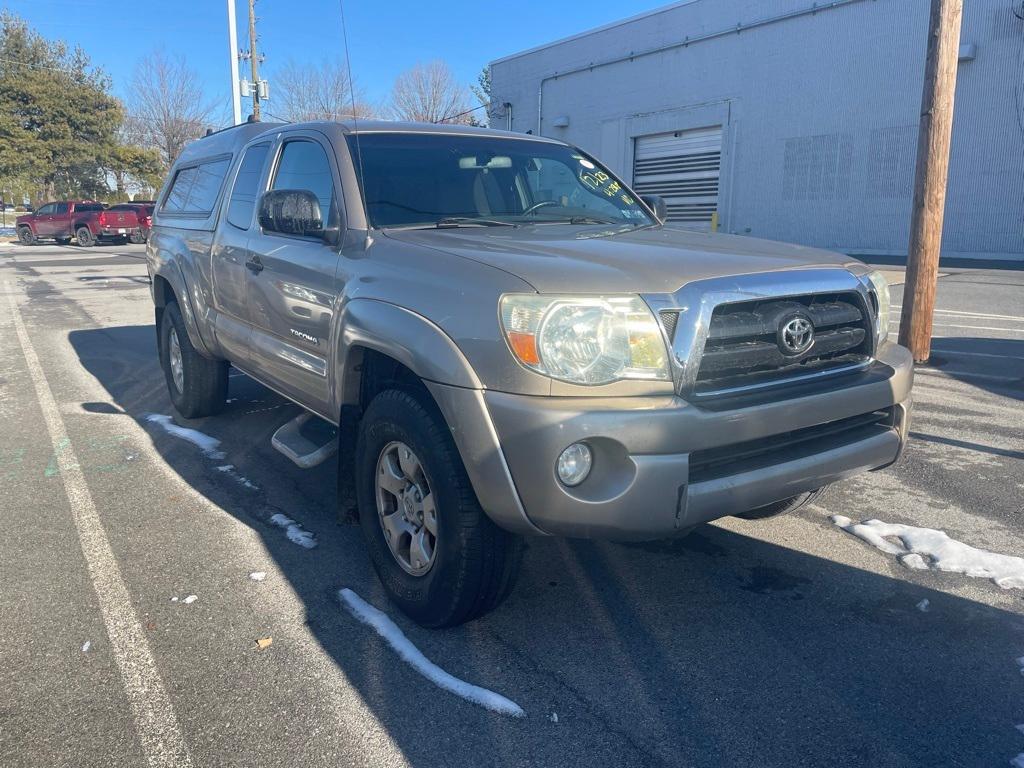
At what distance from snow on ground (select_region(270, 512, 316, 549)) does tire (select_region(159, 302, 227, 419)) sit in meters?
1.92

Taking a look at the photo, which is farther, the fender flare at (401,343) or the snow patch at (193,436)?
the snow patch at (193,436)

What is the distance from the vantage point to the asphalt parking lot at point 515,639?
2463mm

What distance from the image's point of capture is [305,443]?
414cm

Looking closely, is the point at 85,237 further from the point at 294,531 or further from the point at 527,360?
the point at 527,360

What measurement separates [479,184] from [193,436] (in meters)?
2.95

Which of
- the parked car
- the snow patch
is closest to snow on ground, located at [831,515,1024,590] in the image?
the snow patch

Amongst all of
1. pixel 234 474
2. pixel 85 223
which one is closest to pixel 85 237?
pixel 85 223

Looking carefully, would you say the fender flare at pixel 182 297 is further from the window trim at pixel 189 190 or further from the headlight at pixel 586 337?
the headlight at pixel 586 337

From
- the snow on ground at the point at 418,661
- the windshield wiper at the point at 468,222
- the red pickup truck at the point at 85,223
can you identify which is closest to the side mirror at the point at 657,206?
the windshield wiper at the point at 468,222

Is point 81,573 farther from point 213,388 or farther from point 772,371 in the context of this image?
point 772,371

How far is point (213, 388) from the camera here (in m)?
5.82

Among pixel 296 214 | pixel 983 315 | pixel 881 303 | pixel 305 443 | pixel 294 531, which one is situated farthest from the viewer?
pixel 983 315

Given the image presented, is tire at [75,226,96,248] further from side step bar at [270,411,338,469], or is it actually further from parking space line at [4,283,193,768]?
side step bar at [270,411,338,469]

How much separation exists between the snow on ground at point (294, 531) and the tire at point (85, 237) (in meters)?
32.0
